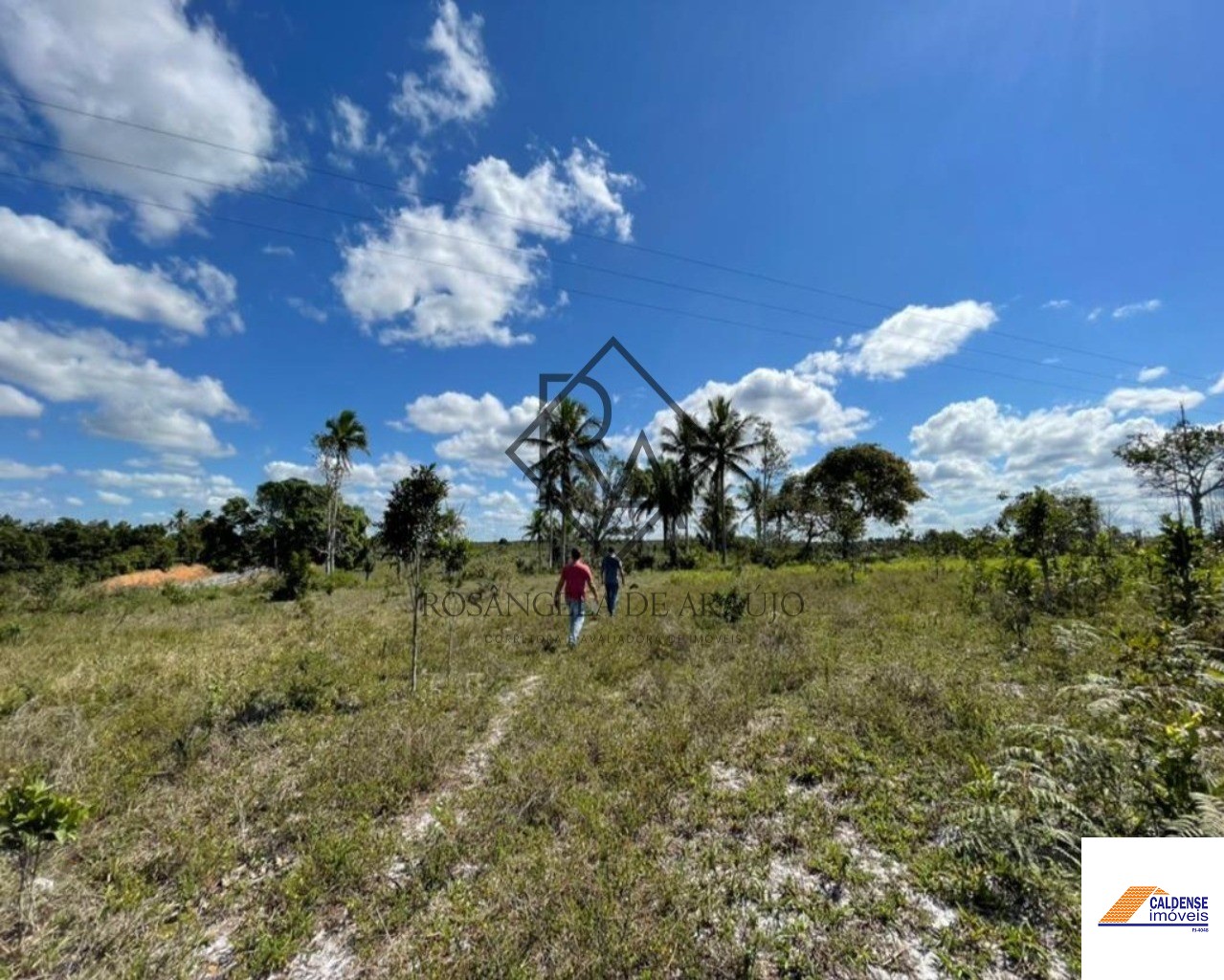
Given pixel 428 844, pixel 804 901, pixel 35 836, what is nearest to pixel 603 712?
pixel 428 844

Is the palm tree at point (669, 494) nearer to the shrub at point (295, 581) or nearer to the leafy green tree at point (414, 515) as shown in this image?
the shrub at point (295, 581)

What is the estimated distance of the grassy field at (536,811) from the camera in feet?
8.41

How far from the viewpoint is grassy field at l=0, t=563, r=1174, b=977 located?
256cm

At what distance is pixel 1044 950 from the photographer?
248cm

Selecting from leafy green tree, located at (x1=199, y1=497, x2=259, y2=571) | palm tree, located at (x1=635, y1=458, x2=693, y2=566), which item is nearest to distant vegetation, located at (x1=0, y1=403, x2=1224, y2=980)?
palm tree, located at (x1=635, y1=458, x2=693, y2=566)

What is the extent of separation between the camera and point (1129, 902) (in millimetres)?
2672

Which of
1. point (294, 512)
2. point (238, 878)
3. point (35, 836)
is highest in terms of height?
point (294, 512)

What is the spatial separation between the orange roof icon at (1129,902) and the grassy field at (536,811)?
0.66 ft

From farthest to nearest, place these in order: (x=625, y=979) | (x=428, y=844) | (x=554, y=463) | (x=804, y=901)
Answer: (x=554, y=463) → (x=428, y=844) → (x=804, y=901) → (x=625, y=979)

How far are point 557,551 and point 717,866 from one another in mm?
33843

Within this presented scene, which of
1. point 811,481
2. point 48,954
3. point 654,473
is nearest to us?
point 48,954

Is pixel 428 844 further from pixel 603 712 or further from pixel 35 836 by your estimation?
pixel 603 712

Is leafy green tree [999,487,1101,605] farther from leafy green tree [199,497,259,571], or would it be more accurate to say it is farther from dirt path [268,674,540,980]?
leafy green tree [199,497,259,571]

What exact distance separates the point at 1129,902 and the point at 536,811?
3.45 metres
